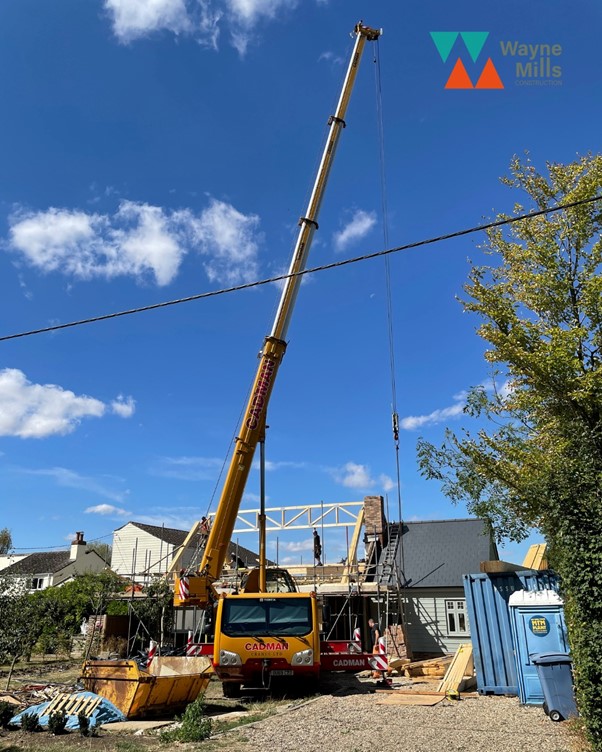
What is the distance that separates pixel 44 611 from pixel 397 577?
16493 mm

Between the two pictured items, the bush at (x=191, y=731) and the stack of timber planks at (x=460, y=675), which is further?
the stack of timber planks at (x=460, y=675)

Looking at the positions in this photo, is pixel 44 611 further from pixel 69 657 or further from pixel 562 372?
pixel 562 372

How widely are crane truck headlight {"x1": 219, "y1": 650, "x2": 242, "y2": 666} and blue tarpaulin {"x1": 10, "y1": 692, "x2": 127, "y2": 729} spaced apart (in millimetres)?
2462

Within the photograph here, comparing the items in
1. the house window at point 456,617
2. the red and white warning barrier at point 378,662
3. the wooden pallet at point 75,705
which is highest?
the house window at point 456,617

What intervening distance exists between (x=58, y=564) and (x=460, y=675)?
44.6 m

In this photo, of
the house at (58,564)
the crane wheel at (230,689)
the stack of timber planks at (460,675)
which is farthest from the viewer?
the house at (58,564)

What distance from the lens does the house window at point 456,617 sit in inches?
851

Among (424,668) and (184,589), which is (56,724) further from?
(424,668)

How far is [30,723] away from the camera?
9.63 meters

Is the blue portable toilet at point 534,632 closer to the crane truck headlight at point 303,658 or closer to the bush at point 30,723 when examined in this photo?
the crane truck headlight at point 303,658

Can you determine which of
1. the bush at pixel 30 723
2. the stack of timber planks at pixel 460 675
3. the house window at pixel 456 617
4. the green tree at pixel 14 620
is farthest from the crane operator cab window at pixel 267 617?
the house window at pixel 456 617

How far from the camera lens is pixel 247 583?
1521 cm

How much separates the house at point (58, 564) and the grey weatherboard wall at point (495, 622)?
4072 cm

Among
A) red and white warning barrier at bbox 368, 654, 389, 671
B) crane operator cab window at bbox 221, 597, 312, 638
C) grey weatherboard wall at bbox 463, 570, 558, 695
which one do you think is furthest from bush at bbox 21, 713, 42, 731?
grey weatherboard wall at bbox 463, 570, 558, 695
